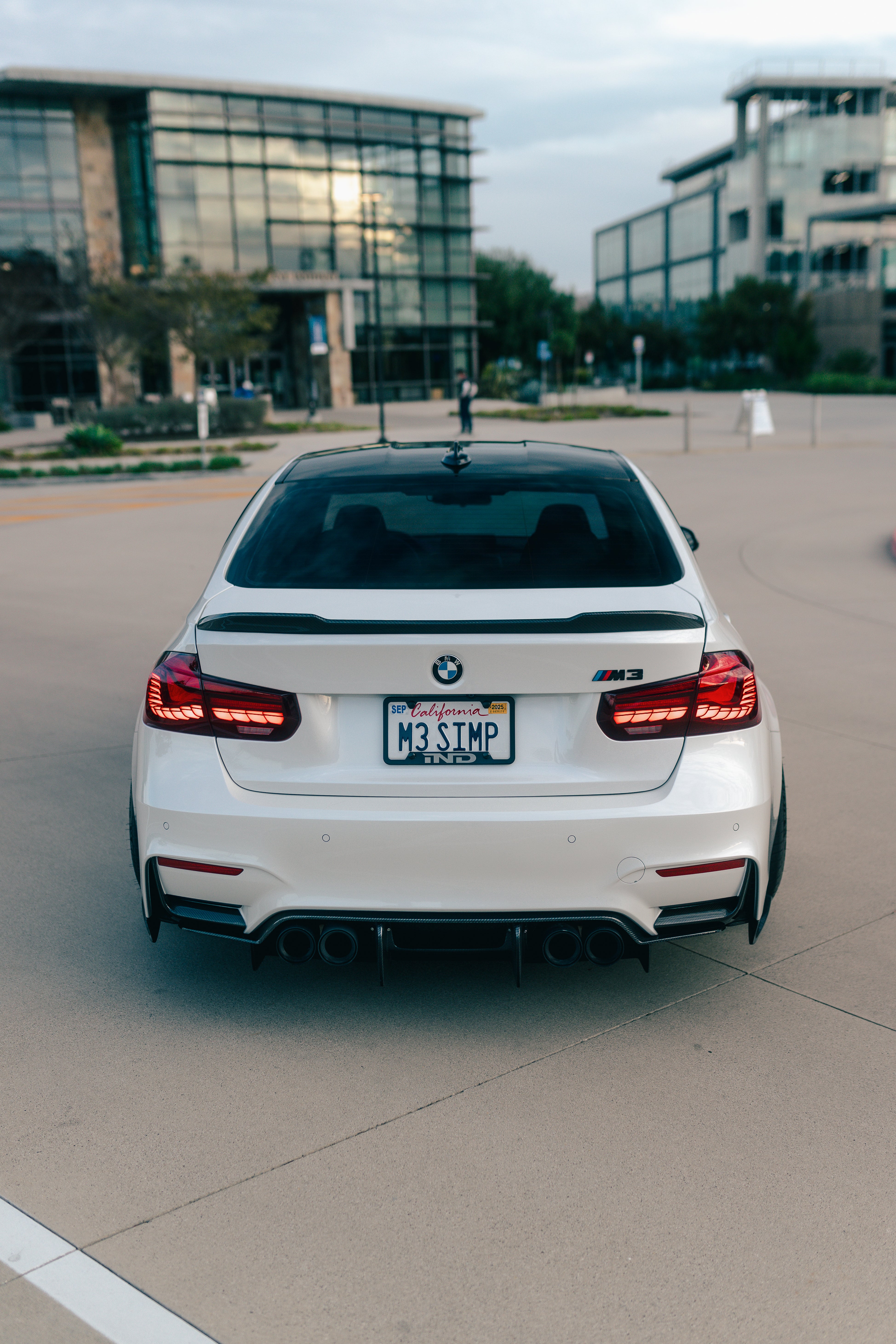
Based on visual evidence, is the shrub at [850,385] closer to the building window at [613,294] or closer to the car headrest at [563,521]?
the building window at [613,294]

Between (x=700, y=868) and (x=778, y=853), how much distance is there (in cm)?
63

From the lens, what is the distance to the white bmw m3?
3477mm

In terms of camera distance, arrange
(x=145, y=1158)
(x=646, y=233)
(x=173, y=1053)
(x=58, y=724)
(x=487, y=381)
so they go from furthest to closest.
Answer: (x=646, y=233)
(x=487, y=381)
(x=58, y=724)
(x=173, y=1053)
(x=145, y=1158)

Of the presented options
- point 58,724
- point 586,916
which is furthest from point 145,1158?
point 58,724

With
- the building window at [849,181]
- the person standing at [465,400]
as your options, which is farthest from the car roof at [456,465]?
the building window at [849,181]

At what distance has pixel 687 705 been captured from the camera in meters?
3.56

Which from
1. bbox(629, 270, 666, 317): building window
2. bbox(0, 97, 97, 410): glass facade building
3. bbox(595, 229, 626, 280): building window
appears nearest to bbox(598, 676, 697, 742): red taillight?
bbox(0, 97, 97, 410): glass facade building

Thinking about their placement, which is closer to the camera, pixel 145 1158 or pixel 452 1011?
pixel 145 1158

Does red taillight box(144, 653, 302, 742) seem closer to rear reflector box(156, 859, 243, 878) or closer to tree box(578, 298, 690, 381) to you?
rear reflector box(156, 859, 243, 878)

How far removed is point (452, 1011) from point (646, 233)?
127 metres

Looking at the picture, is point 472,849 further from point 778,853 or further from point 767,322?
point 767,322

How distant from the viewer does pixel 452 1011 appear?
157 inches

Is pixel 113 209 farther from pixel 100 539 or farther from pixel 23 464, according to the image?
pixel 100 539

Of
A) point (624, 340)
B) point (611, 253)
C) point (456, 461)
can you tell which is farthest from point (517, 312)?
point (456, 461)
